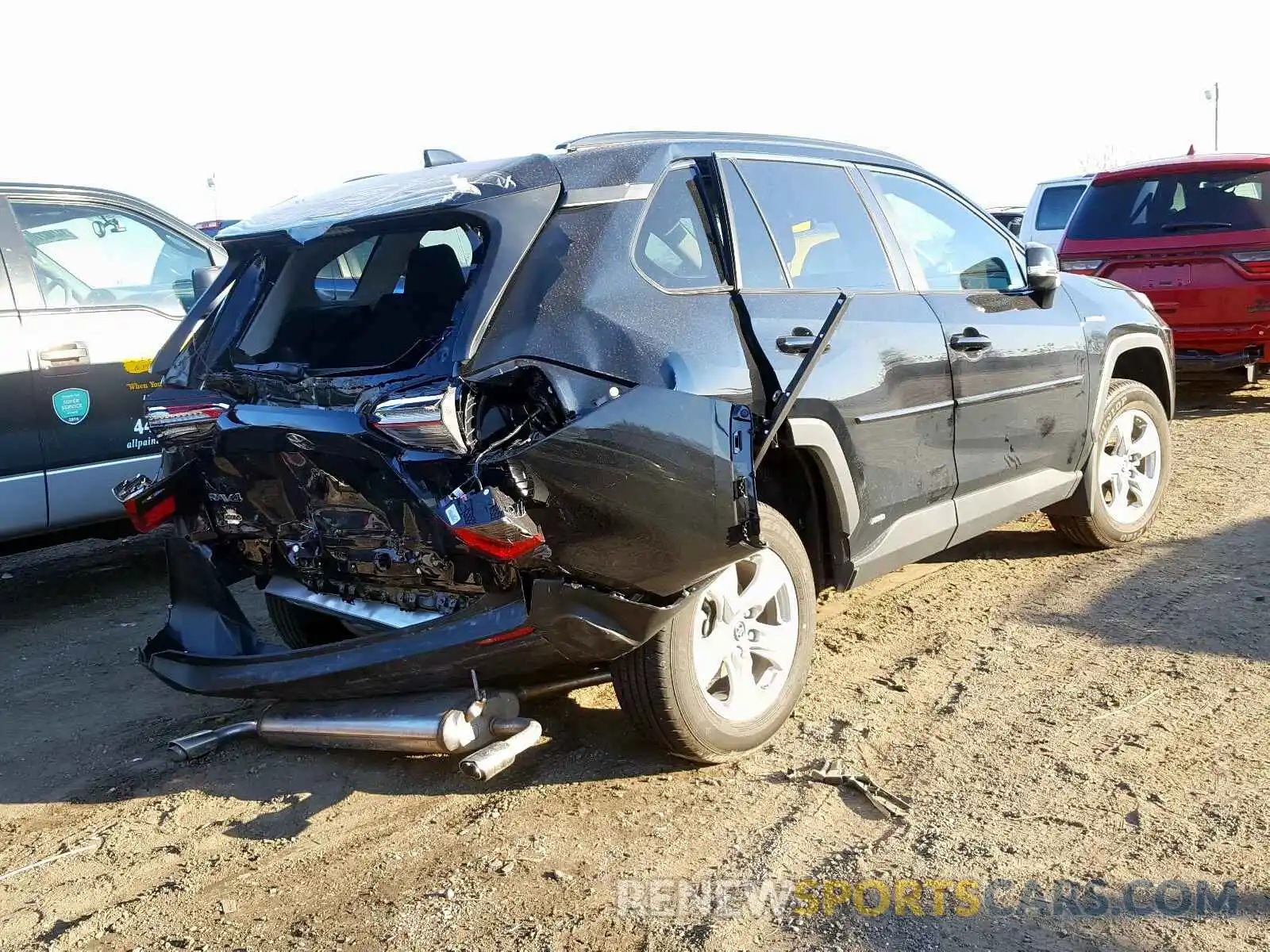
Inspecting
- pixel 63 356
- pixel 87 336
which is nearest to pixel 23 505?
pixel 63 356

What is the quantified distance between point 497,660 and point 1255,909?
6.42 ft

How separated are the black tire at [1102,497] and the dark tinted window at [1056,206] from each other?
8.18 m

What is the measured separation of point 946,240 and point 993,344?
0.50 m

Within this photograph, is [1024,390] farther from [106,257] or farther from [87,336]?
[106,257]

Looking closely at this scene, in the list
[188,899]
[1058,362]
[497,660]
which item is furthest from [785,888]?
[1058,362]

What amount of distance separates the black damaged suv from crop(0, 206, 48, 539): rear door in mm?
1796

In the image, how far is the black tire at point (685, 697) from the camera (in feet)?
11.0

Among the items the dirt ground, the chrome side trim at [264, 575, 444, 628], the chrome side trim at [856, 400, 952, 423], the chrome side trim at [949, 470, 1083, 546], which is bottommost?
the dirt ground

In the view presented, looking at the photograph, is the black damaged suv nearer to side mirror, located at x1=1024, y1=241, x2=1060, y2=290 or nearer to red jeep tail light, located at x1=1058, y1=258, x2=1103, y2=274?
side mirror, located at x1=1024, y1=241, x2=1060, y2=290

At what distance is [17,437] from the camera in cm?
536

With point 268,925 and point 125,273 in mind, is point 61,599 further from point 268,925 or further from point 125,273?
point 268,925

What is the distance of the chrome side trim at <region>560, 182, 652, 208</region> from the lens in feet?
11.0

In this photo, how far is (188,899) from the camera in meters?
3.07

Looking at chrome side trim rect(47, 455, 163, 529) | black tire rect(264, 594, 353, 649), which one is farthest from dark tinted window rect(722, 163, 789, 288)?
chrome side trim rect(47, 455, 163, 529)
